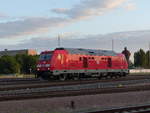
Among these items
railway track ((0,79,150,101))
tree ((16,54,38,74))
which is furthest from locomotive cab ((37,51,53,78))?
tree ((16,54,38,74))

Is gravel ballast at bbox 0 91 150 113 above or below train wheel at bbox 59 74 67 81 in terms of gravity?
below

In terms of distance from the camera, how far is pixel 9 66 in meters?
95.1

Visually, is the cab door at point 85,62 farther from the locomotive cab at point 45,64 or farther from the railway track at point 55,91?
the railway track at point 55,91

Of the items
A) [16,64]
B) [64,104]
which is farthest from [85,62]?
[16,64]

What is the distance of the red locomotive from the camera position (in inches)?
1467

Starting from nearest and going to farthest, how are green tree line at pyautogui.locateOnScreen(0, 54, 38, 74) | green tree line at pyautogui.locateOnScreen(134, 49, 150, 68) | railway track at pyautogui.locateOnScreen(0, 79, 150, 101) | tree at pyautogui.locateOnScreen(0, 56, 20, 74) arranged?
1. railway track at pyautogui.locateOnScreen(0, 79, 150, 101)
2. tree at pyautogui.locateOnScreen(0, 56, 20, 74)
3. green tree line at pyautogui.locateOnScreen(0, 54, 38, 74)
4. green tree line at pyautogui.locateOnScreen(134, 49, 150, 68)

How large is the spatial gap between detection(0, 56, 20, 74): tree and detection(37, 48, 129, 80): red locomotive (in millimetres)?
51788

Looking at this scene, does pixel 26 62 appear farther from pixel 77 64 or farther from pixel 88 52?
pixel 77 64

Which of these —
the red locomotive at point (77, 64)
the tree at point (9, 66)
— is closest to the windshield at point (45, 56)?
the red locomotive at point (77, 64)

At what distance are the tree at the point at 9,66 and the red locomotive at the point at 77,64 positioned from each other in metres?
51.8

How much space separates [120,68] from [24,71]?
57.2 metres

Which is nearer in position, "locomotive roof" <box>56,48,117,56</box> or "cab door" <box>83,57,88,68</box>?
"locomotive roof" <box>56,48,117,56</box>

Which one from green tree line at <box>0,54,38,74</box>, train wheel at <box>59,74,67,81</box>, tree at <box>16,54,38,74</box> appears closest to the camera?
train wheel at <box>59,74,67,81</box>

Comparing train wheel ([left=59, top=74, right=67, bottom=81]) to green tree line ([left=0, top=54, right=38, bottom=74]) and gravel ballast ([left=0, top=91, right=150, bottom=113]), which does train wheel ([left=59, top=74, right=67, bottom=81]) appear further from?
green tree line ([left=0, top=54, right=38, bottom=74])
